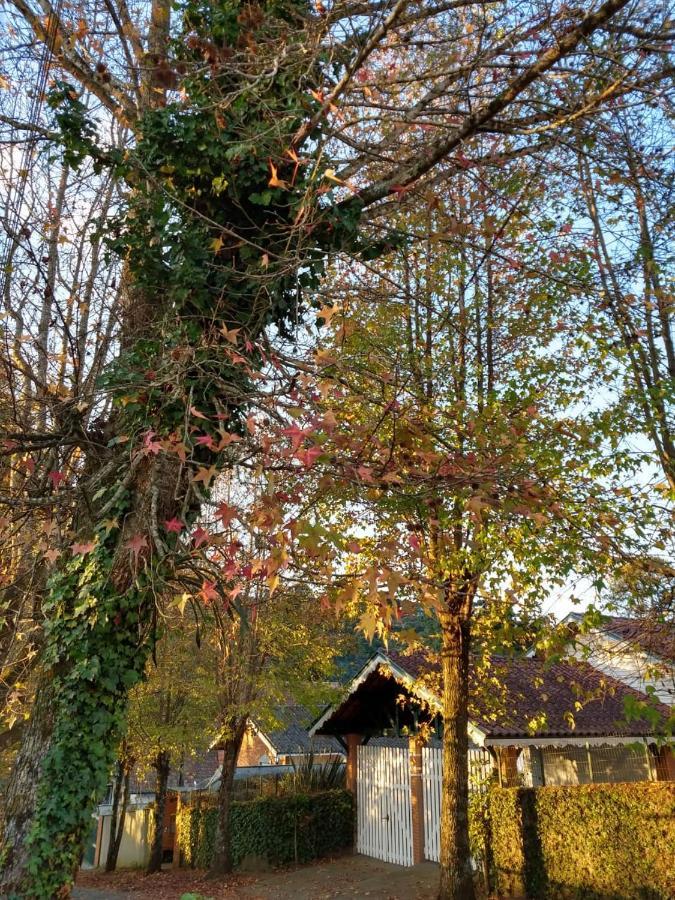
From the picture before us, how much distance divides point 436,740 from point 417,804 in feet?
10.8

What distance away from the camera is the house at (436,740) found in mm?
12047

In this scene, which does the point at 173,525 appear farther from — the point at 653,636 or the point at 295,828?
the point at 295,828

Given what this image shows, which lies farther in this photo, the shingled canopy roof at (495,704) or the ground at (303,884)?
the ground at (303,884)

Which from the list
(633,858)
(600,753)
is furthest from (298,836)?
(633,858)

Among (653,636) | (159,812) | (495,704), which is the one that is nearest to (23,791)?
(653,636)

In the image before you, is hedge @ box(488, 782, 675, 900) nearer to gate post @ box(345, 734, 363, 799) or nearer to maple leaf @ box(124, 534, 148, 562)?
gate post @ box(345, 734, 363, 799)

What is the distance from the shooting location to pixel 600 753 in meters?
16.5

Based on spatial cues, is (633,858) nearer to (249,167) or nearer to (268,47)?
(249,167)

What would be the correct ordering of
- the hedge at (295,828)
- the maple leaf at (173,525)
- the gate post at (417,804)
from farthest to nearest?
the hedge at (295,828)
the gate post at (417,804)
the maple leaf at (173,525)

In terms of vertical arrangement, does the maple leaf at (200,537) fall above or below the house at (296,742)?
above

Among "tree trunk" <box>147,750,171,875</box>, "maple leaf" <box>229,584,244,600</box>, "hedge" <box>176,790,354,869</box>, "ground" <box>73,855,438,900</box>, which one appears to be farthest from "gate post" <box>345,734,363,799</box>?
"maple leaf" <box>229,584,244,600</box>

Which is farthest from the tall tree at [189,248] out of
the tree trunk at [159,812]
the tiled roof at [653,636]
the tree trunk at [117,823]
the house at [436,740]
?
the tree trunk at [117,823]

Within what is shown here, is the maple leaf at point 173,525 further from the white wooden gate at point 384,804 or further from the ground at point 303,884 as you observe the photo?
the white wooden gate at point 384,804

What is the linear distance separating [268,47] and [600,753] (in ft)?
54.6
